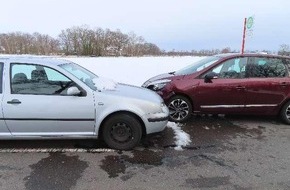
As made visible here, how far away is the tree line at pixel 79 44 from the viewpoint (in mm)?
69244

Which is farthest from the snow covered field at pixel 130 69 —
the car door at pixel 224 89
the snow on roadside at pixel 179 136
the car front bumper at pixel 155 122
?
the car front bumper at pixel 155 122

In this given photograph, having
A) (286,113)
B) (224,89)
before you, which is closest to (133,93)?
(224,89)

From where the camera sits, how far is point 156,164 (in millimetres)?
4484

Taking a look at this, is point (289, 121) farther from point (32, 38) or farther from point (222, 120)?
point (32, 38)

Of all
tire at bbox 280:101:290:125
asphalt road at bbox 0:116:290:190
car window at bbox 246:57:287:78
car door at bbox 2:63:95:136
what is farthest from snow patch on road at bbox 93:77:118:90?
tire at bbox 280:101:290:125

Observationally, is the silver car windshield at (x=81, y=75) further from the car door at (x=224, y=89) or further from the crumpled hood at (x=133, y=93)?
the car door at (x=224, y=89)

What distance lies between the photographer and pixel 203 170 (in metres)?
4.31

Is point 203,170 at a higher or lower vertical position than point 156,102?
lower

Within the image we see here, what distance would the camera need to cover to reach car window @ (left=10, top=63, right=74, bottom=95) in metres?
4.73

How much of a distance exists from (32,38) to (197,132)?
262 ft

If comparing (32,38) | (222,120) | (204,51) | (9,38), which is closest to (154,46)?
(204,51)

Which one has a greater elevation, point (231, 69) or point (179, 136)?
point (231, 69)

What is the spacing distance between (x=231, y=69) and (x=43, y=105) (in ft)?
13.5

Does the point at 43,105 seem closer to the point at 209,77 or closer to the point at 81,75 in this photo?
the point at 81,75
